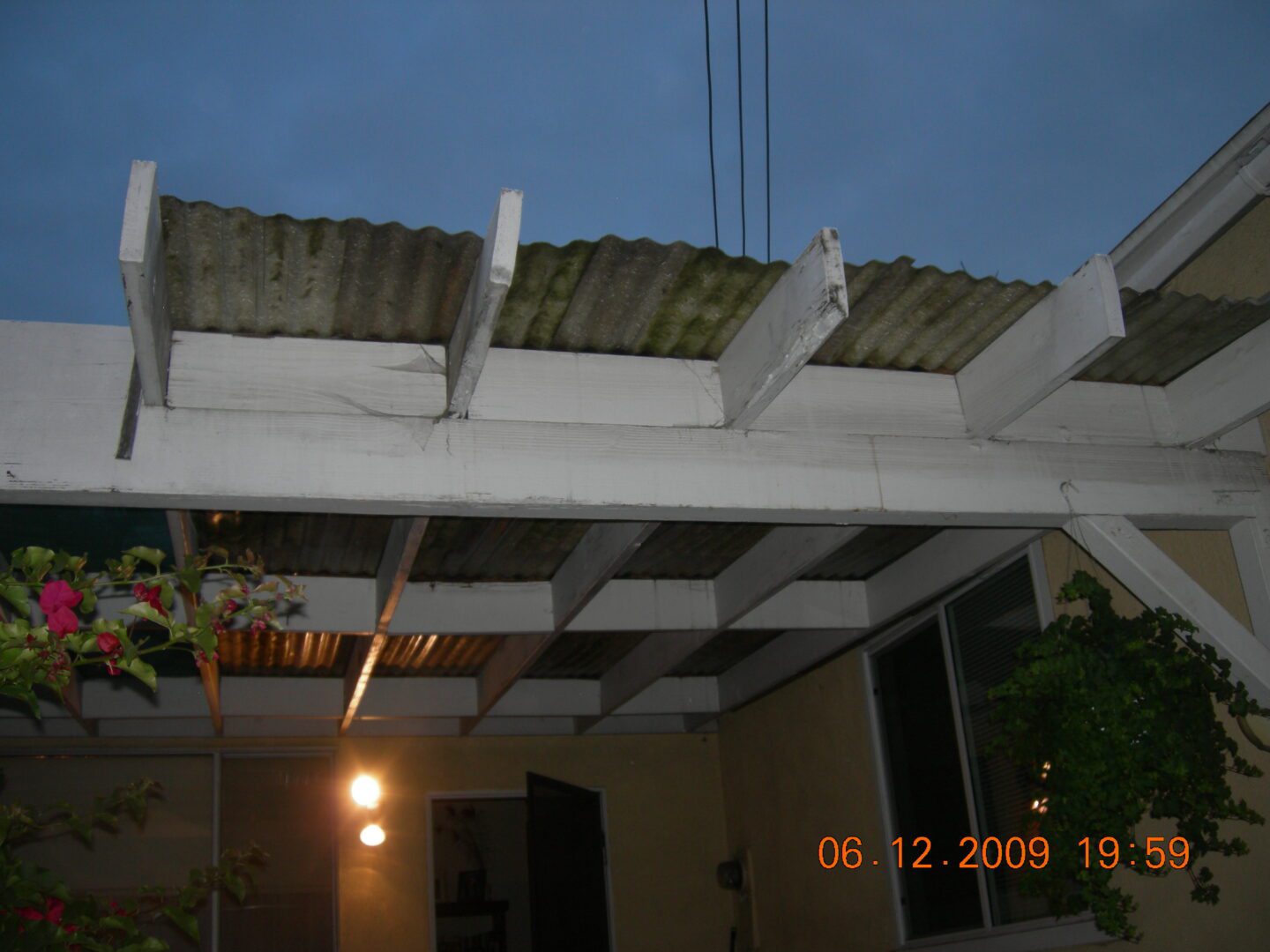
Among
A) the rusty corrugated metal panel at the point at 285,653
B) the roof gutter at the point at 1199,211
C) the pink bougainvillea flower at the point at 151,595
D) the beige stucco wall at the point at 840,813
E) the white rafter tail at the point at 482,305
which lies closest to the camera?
the pink bougainvillea flower at the point at 151,595

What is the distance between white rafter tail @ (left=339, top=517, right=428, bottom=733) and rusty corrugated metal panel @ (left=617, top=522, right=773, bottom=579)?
956mm

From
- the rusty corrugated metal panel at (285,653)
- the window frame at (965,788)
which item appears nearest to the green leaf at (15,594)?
the window frame at (965,788)

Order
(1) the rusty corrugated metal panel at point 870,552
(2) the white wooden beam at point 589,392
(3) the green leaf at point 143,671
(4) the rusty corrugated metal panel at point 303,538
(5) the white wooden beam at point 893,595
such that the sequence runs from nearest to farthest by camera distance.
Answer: (3) the green leaf at point 143,671, (2) the white wooden beam at point 589,392, (4) the rusty corrugated metal panel at point 303,538, (5) the white wooden beam at point 893,595, (1) the rusty corrugated metal panel at point 870,552

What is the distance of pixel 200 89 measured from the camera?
13388cm

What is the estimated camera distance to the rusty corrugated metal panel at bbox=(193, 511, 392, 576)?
156 inches

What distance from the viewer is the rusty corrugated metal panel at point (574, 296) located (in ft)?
8.05

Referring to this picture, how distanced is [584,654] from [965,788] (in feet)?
7.40

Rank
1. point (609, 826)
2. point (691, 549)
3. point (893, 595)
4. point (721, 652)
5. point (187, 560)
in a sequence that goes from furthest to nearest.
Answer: point (609, 826) < point (721, 652) < point (893, 595) < point (691, 549) < point (187, 560)

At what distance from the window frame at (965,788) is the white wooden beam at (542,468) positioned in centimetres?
84

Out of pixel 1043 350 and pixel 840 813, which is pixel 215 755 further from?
pixel 1043 350

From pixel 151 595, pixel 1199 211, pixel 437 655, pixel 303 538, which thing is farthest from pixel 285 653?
pixel 1199 211

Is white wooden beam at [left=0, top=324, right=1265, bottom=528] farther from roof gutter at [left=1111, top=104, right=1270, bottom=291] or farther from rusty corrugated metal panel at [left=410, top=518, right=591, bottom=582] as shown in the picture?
rusty corrugated metal panel at [left=410, top=518, right=591, bottom=582]

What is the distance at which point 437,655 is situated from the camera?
604 centimetres

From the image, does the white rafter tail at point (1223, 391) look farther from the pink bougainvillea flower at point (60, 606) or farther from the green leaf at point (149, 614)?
the pink bougainvillea flower at point (60, 606)
